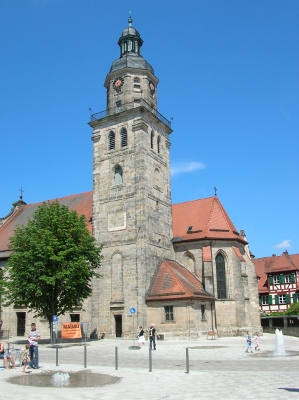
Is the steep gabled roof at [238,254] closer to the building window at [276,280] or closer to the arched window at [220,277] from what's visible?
the arched window at [220,277]

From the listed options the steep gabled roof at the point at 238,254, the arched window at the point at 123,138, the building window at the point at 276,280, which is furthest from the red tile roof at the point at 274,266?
the arched window at the point at 123,138

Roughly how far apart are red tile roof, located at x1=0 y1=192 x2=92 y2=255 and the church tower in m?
3.91

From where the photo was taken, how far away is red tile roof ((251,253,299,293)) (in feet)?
188

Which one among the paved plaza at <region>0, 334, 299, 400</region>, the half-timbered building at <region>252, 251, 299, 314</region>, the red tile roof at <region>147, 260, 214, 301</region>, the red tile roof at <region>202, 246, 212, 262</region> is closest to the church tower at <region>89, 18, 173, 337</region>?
the red tile roof at <region>147, 260, 214, 301</region>

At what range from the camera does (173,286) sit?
112 ft

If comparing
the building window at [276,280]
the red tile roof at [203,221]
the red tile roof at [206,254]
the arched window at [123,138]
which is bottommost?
the building window at [276,280]

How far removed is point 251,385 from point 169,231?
29.4 meters

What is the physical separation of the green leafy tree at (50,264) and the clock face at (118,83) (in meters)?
15.0

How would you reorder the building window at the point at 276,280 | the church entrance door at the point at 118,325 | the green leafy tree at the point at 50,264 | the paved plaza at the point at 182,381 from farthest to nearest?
the building window at the point at 276,280 → the church entrance door at the point at 118,325 → the green leafy tree at the point at 50,264 → the paved plaza at the point at 182,381

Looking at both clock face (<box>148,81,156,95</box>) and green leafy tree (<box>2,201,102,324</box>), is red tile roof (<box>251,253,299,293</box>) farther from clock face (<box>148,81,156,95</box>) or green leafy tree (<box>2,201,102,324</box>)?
green leafy tree (<box>2,201,102,324</box>)

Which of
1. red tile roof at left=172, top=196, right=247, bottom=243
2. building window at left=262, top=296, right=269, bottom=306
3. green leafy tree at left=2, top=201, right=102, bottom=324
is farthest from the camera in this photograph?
building window at left=262, top=296, right=269, bottom=306

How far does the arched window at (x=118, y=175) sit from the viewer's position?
127 feet

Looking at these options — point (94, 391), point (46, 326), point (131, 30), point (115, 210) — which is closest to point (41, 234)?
point (115, 210)

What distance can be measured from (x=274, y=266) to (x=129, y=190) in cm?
2922
